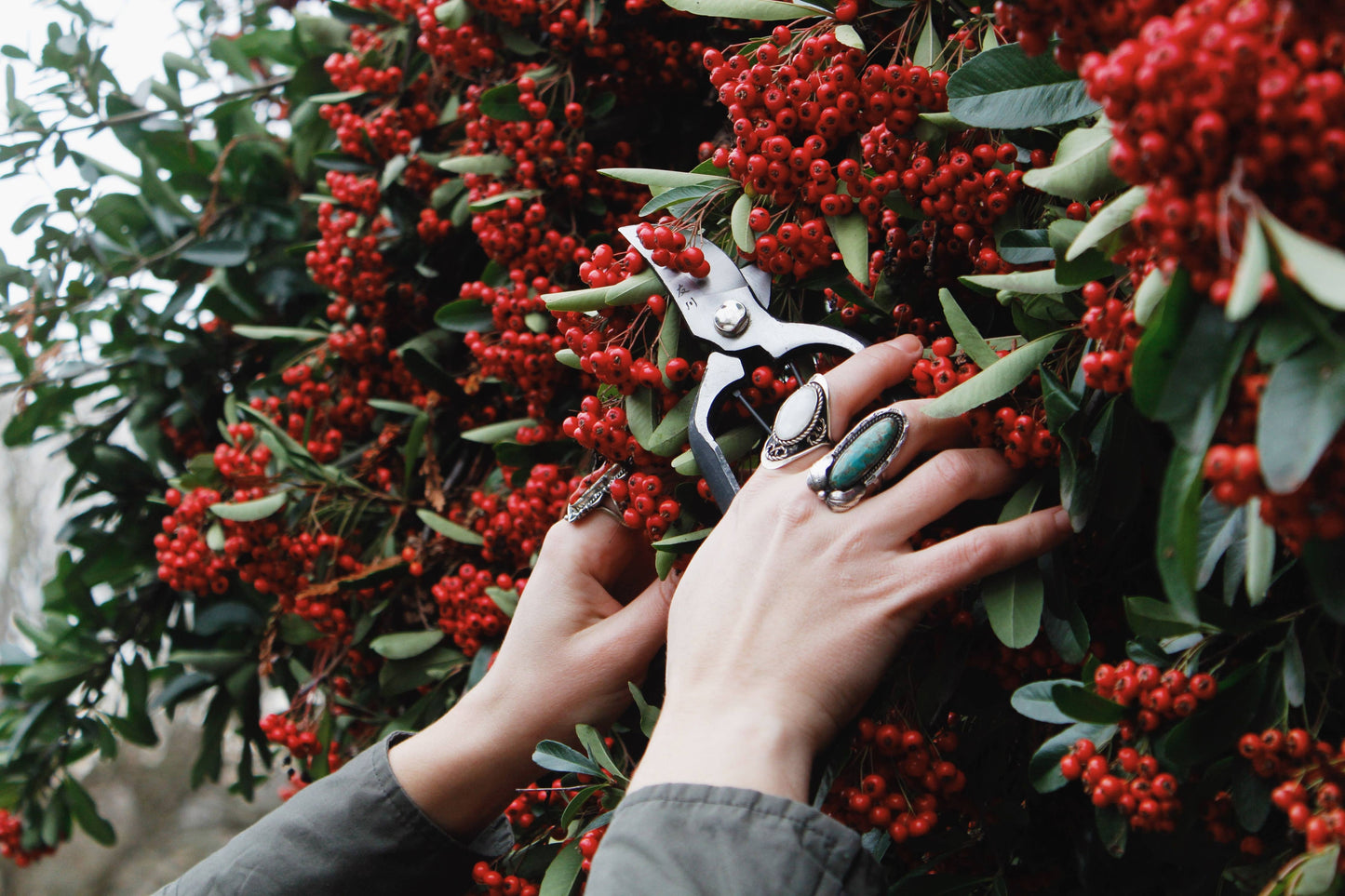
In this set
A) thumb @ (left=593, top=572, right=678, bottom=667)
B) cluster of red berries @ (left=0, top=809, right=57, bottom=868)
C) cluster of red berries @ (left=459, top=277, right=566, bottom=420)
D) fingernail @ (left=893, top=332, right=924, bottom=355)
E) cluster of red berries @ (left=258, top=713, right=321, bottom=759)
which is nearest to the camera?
fingernail @ (left=893, top=332, right=924, bottom=355)

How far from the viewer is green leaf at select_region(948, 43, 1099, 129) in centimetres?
88

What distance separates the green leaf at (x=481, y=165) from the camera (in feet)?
5.04

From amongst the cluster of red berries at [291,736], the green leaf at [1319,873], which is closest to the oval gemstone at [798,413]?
the green leaf at [1319,873]

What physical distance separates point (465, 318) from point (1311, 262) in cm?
129

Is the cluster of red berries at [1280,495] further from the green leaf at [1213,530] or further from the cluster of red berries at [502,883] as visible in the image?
the cluster of red berries at [502,883]

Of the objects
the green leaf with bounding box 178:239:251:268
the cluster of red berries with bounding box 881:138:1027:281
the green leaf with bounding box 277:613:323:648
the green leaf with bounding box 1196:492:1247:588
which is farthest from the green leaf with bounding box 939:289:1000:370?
the green leaf with bounding box 178:239:251:268

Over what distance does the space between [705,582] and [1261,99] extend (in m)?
0.62

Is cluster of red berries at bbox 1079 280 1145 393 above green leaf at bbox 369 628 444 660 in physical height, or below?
above

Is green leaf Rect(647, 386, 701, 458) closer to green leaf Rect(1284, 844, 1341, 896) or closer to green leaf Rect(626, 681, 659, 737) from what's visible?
green leaf Rect(626, 681, 659, 737)

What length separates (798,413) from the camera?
0.94 m

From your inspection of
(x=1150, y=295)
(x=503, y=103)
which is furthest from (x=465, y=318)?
(x=1150, y=295)

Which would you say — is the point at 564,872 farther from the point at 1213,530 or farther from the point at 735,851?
the point at 1213,530

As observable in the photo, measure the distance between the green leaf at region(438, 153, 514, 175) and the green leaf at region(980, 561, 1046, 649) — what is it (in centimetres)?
107

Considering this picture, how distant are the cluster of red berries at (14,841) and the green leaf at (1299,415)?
9.28 ft
